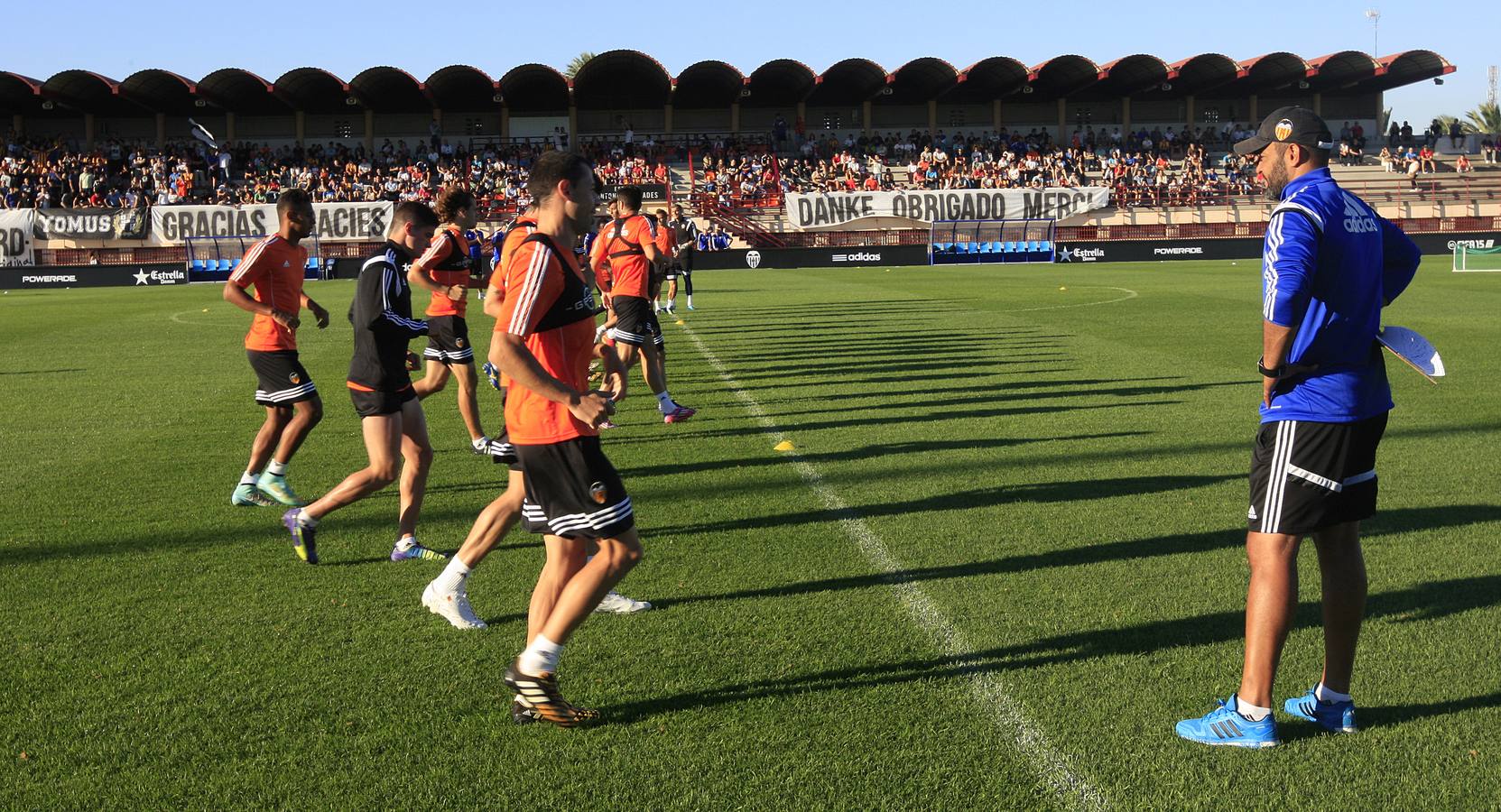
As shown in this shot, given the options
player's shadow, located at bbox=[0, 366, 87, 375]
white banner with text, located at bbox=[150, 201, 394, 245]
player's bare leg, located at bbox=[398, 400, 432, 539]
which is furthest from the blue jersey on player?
white banner with text, located at bbox=[150, 201, 394, 245]

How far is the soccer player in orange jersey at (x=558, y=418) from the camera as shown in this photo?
430cm

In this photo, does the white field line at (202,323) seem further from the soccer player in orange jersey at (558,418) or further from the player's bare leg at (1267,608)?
the player's bare leg at (1267,608)

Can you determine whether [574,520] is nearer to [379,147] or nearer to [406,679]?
[406,679]

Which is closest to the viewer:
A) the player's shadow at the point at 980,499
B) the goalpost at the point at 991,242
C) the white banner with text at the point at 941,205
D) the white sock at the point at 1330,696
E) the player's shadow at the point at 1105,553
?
the white sock at the point at 1330,696

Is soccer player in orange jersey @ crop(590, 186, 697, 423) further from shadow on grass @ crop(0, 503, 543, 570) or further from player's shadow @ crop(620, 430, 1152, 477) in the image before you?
shadow on grass @ crop(0, 503, 543, 570)

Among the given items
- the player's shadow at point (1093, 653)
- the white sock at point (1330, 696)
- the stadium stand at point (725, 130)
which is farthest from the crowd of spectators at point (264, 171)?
the white sock at point (1330, 696)

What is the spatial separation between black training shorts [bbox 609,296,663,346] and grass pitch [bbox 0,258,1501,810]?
79 cm

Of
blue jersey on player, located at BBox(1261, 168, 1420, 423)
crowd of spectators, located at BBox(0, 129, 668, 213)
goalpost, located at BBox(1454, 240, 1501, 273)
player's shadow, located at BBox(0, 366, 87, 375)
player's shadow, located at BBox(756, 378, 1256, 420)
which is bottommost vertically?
Result: player's shadow, located at BBox(0, 366, 87, 375)

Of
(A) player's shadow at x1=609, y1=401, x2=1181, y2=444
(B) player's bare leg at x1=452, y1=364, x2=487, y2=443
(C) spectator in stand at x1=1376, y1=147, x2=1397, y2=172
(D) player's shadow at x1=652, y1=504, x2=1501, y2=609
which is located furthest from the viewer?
(C) spectator in stand at x1=1376, y1=147, x2=1397, y2=172

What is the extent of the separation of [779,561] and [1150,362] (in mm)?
9755

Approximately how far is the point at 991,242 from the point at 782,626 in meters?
45.5

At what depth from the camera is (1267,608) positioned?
3.99m

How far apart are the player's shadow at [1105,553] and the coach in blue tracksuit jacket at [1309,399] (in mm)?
2116

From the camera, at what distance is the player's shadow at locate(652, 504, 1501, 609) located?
19.6 feet
